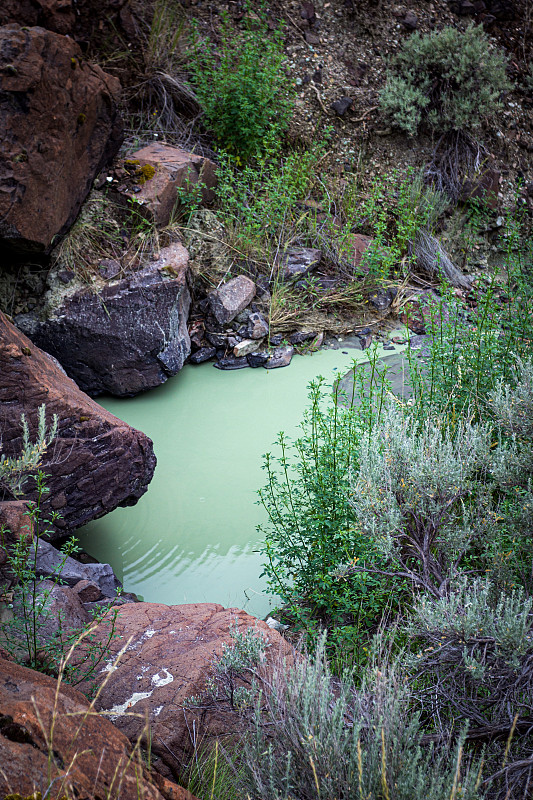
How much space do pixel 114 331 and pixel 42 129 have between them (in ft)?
4.97

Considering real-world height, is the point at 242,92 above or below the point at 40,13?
below

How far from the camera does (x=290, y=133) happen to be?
24.4 feet

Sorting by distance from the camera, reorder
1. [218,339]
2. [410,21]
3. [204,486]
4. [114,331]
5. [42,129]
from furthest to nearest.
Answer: [410,21], [218,339], [114,331], [42,129], [204,486]

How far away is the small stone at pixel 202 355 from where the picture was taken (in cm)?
556

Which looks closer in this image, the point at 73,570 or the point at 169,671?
the point at 169,671

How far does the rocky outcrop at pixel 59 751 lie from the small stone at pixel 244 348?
419 centimetres

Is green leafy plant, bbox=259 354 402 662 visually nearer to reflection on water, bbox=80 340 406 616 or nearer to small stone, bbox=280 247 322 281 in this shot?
reflection on water, bbox=80 340 406 616

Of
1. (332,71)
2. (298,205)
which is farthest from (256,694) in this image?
(332,71)

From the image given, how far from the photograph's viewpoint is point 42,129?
4.42m

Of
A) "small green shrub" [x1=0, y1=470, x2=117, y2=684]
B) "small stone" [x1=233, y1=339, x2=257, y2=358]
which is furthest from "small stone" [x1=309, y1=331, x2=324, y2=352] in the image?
"small green shrub" [x1=0, y1=470, x2=117, y2=684]

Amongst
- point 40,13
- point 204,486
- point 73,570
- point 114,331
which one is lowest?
point 204,486

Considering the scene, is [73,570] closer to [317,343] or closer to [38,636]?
[38,636]

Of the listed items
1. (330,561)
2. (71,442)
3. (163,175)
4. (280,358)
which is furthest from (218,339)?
(330,561)

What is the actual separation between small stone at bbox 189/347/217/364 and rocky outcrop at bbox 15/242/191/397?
44 cm
